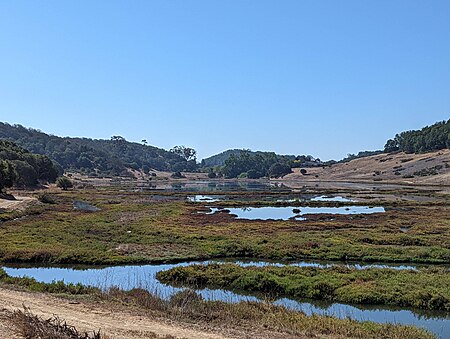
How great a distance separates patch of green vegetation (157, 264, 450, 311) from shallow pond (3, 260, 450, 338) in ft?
2.45

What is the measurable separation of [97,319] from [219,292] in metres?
11.1

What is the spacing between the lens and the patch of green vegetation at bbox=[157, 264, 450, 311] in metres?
25.1

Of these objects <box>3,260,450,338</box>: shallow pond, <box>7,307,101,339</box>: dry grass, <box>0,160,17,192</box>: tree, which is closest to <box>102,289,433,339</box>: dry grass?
<box>3,260,450,338</box>: shallow pond

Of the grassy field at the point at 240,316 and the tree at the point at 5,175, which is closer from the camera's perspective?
the grassy field at the point at 240,316

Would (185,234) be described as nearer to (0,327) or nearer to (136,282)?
(136,282)

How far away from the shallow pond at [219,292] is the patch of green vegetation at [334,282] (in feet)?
2.45

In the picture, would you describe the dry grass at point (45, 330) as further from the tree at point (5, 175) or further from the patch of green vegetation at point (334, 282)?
the tree at point (5, 175)

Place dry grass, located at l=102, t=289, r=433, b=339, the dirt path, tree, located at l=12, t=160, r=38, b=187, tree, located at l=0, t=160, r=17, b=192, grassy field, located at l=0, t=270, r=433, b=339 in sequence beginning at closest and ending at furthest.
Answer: the dirt path, dry grass, located at l=102, t=289, r=433, b=339, grassy field, located at l=0, t=270, r=433, b=339, tree, located at l=0, t=160, r=17, b=192, tree, located at l=12, t=160, r=38, b=187

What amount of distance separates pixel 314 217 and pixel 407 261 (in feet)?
99.2

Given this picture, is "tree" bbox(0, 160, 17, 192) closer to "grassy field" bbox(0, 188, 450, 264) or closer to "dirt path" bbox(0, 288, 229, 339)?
"grassy field" bbox(0, 188, 450, 264)

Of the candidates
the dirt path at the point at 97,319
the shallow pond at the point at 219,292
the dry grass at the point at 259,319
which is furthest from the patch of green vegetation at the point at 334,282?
the dirt path at the point at 97,319

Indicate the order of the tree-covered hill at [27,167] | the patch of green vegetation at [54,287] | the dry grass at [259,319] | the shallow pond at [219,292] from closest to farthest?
1. the dry grass at [259,319]
2. the patch of green vegetation at [54,287]
3. the shallow pond at [219,292]
4. the tree-covered hill at [27,167]

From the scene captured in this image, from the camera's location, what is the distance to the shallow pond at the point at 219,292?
22.6 m

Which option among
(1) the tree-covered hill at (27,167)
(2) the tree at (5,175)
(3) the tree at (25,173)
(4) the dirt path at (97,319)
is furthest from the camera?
(1) the tree-covered hill at (27,167)
